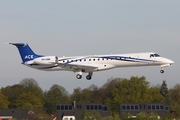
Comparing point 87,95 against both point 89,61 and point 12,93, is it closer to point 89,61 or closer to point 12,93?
point 12,93

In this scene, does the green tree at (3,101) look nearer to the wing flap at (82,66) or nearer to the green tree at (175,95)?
the green tree at (175,95)

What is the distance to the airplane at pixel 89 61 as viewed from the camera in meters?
81.2

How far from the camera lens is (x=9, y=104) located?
5507 inches

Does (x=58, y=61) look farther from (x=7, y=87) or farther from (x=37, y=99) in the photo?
(x=7, y=87)

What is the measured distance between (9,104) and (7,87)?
32.3 ft

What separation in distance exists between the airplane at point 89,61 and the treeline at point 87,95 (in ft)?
95.6

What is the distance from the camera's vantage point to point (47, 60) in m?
85.2

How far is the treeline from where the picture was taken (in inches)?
5074

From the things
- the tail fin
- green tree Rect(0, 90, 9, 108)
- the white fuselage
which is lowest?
green tree Rect(0, 90, 9, 108)

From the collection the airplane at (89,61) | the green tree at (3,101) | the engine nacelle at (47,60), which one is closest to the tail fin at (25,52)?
the airplane at (89,61)

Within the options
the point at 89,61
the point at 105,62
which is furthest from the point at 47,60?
the point at 105,62

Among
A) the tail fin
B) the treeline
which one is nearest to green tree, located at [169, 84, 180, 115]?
the treeline

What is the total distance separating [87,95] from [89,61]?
5534 centimetres

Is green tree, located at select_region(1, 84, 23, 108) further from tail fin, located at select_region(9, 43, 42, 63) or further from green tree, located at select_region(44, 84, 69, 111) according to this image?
tail fin, located at select_region(9, 43, 42, 63)
